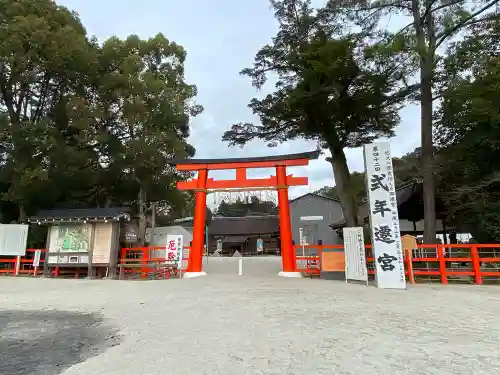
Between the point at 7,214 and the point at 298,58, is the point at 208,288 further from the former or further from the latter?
the point at 7,214

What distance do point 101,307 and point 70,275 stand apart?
8146 millimetres

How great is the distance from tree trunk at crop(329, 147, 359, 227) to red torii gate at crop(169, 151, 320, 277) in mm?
1909

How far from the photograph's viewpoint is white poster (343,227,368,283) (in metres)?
9.75

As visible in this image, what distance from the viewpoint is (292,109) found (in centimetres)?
1357

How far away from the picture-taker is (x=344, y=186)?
578 inches

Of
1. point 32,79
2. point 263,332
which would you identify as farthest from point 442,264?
point 32,79

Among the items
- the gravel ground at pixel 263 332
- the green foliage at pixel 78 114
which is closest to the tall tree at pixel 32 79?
the green foliage at pixel 78 114

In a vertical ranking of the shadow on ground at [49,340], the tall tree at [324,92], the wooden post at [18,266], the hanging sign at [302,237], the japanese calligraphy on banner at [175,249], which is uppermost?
the tall tree at [324,92]

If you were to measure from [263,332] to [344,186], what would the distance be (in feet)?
35.6

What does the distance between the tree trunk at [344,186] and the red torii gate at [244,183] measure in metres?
1.91

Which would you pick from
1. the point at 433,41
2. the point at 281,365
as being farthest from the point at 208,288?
the point at 433,41

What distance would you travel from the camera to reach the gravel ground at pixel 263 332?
344 centimetres

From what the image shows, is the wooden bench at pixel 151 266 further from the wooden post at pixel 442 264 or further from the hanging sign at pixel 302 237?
the hanging sign at pixel 302 237

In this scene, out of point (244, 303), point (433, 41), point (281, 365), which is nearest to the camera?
point (281, 365)
